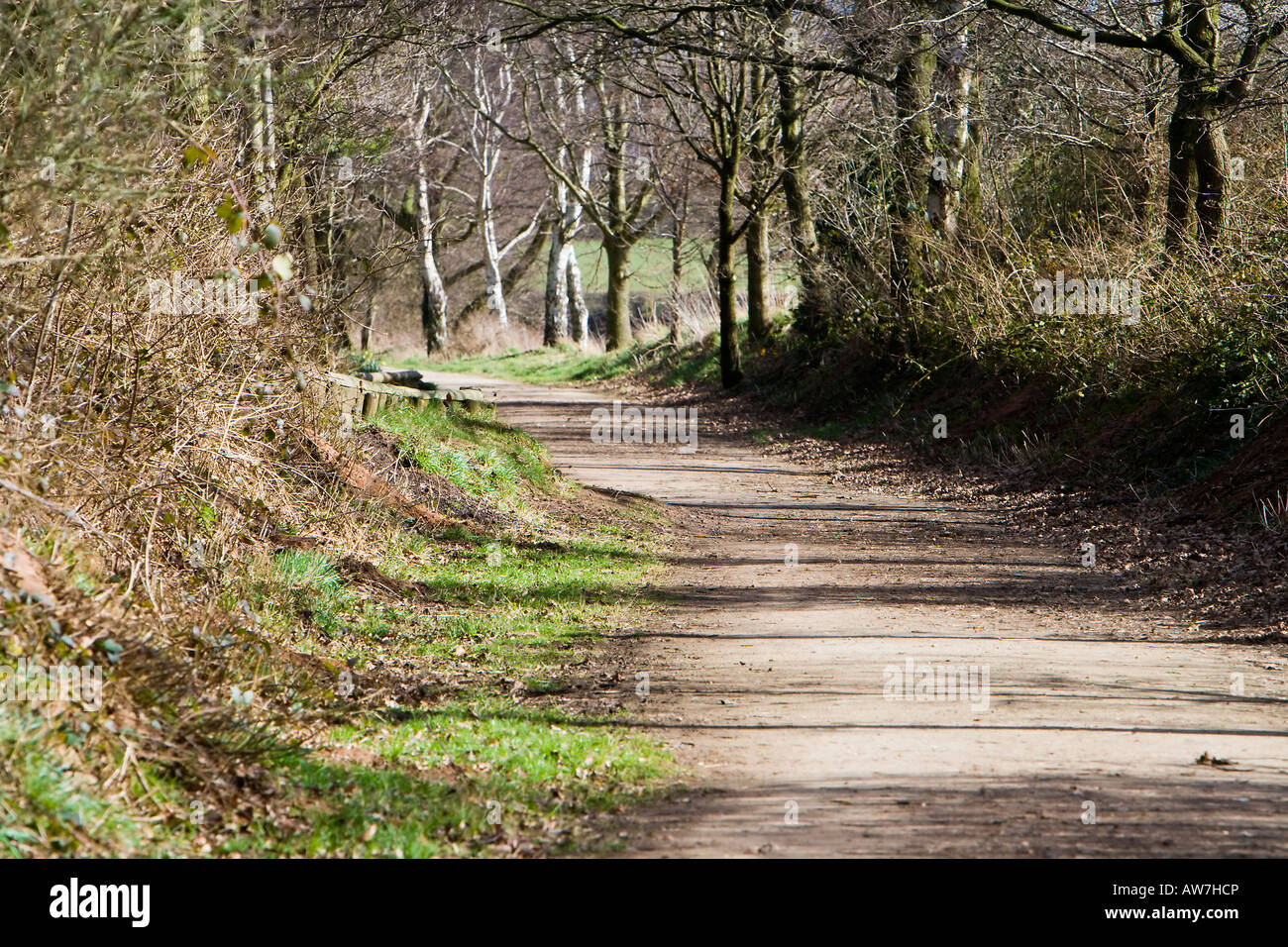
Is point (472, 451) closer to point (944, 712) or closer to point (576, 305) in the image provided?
point (944, 712)

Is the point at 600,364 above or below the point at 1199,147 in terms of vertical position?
below

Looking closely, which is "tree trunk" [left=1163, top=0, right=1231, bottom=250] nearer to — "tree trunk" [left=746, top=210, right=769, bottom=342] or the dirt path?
the dirt path

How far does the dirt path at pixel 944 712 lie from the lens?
4691 millimetres

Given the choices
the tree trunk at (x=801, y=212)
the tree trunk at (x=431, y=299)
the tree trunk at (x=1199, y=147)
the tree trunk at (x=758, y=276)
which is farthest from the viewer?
the tree trunk at (x=431, y=299)

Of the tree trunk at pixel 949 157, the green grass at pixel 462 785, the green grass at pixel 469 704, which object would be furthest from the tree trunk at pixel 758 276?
the green grass at pixel 462 785

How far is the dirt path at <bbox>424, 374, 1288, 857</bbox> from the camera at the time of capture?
469 cm

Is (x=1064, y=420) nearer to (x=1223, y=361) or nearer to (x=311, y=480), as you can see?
(x=1223, y=361)

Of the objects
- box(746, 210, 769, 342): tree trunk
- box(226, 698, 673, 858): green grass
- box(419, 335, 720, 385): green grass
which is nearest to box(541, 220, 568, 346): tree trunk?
box(419, 335, 720, 385): green grass

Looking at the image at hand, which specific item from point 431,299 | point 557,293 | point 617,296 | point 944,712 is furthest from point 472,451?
point 431,299

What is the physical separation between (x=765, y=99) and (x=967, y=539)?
601 inches

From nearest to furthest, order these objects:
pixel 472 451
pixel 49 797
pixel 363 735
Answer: pixel 49 797
pixel 363 735
pixel 472 451

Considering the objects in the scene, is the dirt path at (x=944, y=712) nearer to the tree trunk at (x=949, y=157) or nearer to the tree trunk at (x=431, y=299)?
the tree trunk at (x=949, y=157)

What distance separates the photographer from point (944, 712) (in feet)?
20.6
